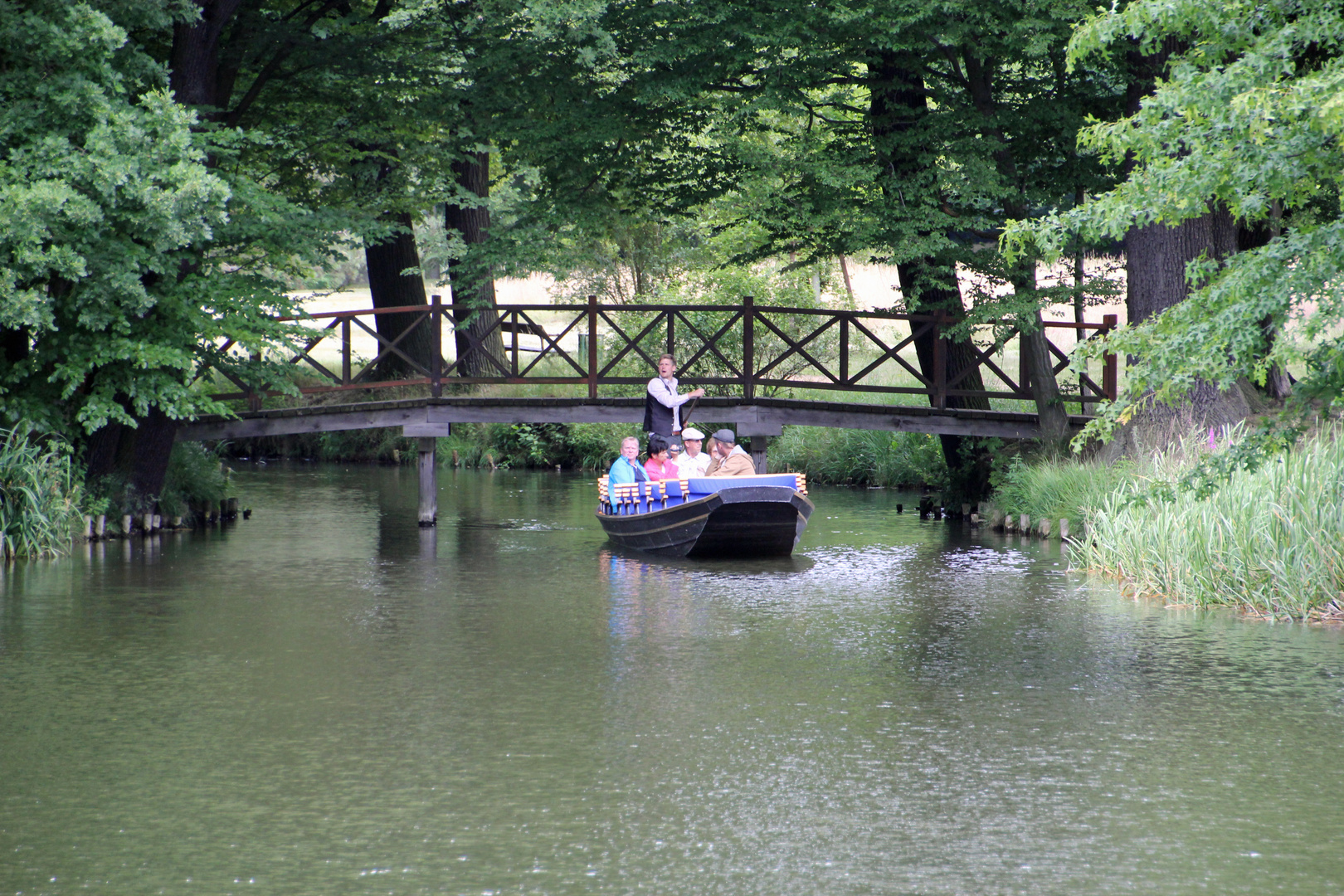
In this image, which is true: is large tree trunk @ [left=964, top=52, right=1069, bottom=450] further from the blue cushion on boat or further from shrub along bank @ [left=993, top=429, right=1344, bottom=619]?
shrub along bank @ [left=993, top=429, right=1344, bottom=619]

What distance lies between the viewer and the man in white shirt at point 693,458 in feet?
52.3

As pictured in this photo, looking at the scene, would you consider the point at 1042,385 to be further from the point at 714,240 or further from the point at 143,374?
the point at 714,240

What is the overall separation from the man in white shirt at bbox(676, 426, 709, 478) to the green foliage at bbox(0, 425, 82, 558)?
604 cm

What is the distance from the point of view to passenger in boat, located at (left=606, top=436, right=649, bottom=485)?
1595 centimetres

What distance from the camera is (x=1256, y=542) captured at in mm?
11180

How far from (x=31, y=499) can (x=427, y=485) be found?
5351 mm

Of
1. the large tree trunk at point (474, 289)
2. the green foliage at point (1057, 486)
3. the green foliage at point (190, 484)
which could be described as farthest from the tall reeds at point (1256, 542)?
A: the green foliage at point (190, 484)

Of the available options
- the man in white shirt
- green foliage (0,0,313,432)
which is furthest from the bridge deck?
green foliage (0,0,313,432)

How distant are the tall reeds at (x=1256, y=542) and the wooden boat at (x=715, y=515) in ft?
10.9

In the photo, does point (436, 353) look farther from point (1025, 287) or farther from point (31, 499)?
point (1025, 287)

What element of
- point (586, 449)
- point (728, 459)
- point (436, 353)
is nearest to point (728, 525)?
point (728, 459)

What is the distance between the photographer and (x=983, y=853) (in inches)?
220

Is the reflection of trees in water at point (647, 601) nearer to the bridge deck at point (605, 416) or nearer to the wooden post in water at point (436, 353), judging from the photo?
the bridge deck at point (605, 416)

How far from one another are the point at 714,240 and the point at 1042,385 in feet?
52.2
